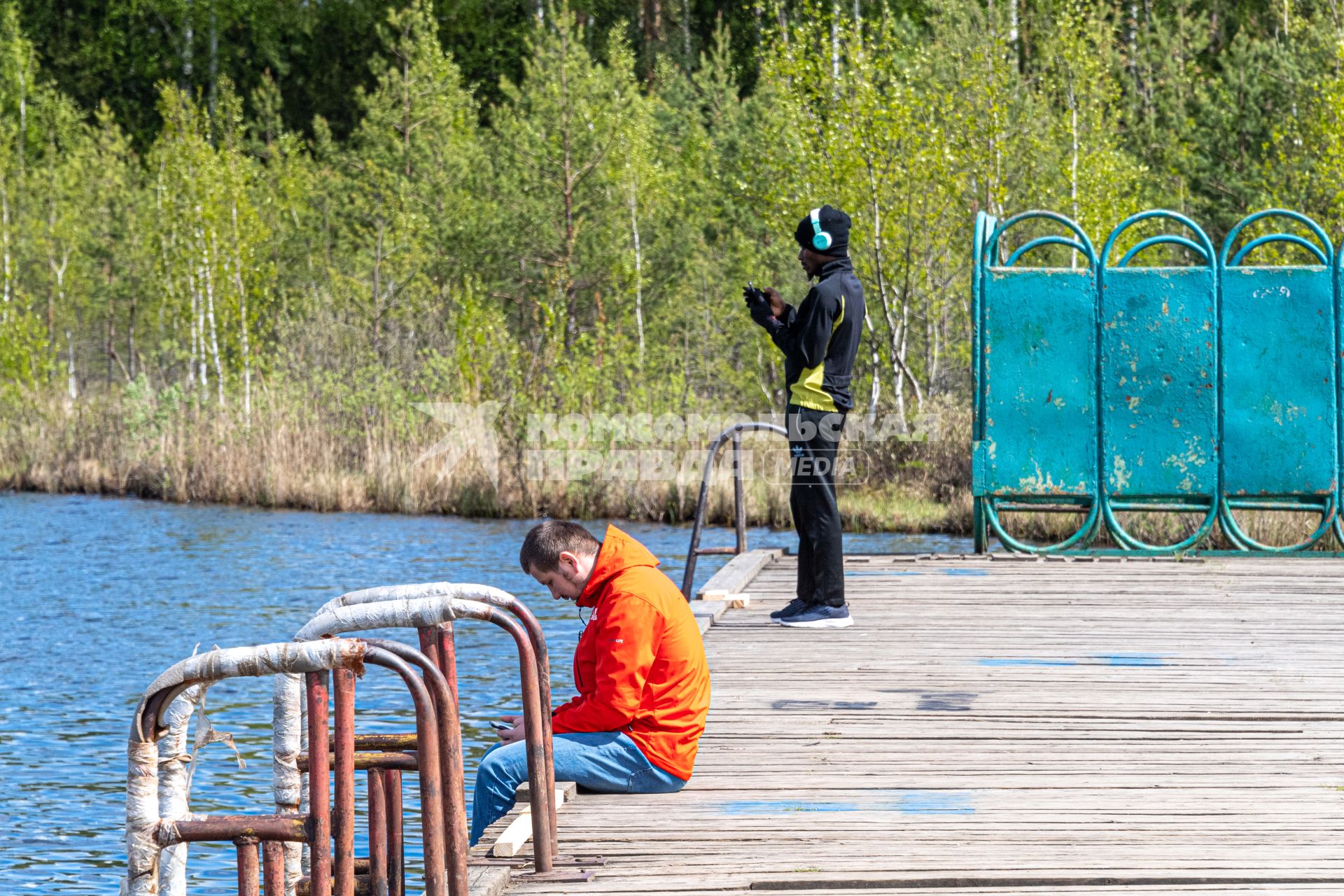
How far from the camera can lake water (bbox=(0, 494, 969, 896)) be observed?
29.0 feet

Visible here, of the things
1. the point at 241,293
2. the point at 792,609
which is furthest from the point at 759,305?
→ the point at 241,293

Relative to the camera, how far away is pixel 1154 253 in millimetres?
30469

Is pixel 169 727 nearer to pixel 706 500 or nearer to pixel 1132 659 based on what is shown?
pixel 1132 659

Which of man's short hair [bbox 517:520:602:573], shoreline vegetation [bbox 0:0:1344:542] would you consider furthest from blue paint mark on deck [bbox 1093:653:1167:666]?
shoreline vegetation [bbox 0:0:1344:542]

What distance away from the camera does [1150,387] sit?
34.7 ft

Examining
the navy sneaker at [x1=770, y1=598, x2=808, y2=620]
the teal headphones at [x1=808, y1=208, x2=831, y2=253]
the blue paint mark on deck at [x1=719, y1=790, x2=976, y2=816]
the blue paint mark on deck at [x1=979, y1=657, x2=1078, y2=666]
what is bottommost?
the blue paint mark on deck at [x1=719, y1=790, x2=976, y2=816]

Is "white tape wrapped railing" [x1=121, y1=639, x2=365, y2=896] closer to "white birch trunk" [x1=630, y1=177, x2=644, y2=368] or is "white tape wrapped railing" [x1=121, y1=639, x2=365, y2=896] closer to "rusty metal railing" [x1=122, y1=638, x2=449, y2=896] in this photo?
"rusty metal railing" [x1=122, y1=638, x2=449, y2=896]

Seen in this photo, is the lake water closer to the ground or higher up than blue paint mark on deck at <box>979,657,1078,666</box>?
closer to the ground

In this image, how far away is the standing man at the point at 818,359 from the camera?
24.8ft

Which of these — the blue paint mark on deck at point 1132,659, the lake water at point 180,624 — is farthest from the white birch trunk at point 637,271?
the blue paint mark on deck at point 1132,659

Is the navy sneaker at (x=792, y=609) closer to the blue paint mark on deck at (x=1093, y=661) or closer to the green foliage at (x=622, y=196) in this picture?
the blue paint mark on deck at (x=1093, y=661)

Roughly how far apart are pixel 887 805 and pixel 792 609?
3.30 m

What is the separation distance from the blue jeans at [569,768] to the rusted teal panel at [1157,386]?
6.10m

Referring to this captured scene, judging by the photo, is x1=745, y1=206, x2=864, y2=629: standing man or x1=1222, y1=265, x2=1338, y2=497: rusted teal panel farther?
x1=1222, y1=265, x2=1338, y2=497: rusted teal panel
